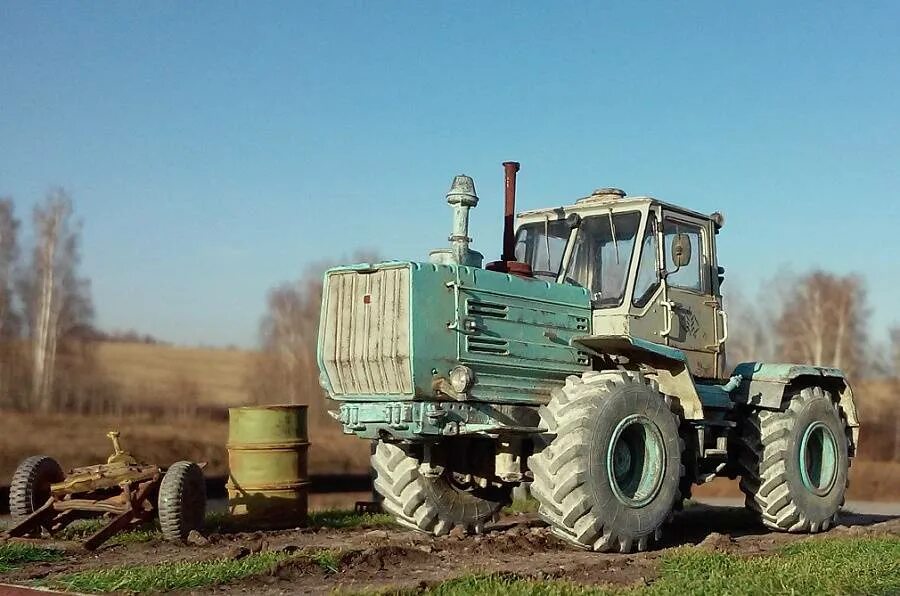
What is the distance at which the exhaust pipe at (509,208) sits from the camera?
10.7 m

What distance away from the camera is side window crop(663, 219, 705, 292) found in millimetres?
11000

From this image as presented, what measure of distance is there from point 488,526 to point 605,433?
2897 millimetres

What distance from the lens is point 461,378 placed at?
898 cm

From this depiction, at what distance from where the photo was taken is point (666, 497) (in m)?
9.79

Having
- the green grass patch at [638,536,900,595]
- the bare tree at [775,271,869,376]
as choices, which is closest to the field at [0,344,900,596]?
the green grass patch at [638,536,900,595]

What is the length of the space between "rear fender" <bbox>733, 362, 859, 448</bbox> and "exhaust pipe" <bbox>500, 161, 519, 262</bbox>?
10.3ft

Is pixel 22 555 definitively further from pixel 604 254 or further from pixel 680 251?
pixel 680 251

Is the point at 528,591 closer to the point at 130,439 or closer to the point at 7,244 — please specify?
the point at 130,439

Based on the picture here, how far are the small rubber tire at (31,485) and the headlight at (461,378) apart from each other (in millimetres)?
4808

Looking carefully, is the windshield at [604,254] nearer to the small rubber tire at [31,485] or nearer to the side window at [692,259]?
the side window at [692,259]

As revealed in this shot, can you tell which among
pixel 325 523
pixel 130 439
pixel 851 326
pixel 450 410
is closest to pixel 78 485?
pixel 325 523

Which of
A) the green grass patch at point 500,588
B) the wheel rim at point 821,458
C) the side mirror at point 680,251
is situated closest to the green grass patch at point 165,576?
the green grass patch at point 500,588

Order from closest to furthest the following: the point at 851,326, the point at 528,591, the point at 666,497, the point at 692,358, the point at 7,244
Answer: the point at 528,591 < the point at 666,497 < the point at 692,358 < the point at 7,244 < the point at 851,326

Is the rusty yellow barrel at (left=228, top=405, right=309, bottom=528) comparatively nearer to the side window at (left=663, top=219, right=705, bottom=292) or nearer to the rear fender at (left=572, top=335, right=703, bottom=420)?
the rear fender at (left=572, top=335, right=703, bottom=420)
